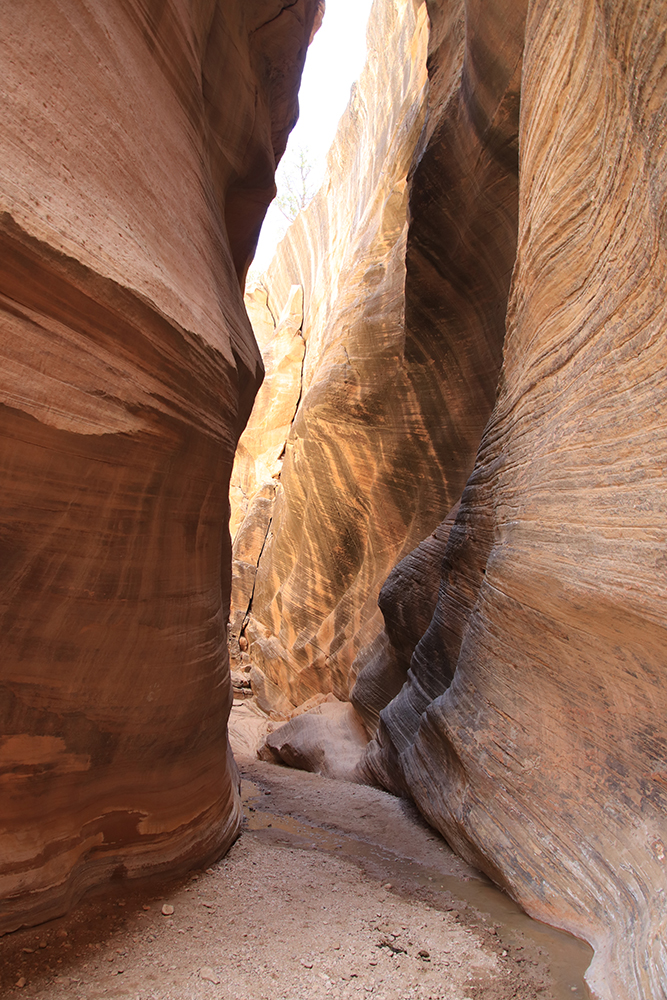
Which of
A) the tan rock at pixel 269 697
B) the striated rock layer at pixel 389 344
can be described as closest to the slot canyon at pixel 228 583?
the striated rock layer at pixel 389 344

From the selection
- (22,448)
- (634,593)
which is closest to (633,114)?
(634,593)

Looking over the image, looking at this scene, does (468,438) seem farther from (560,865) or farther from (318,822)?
(560,865)

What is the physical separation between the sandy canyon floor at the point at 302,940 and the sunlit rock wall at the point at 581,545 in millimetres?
230

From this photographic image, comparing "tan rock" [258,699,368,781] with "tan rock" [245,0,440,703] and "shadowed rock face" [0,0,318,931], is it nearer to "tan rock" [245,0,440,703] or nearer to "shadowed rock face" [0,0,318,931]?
"tan rock" [245,0,440,703]

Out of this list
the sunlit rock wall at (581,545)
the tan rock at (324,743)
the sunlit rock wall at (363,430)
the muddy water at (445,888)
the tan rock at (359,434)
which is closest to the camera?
the muddy water at (445,888)

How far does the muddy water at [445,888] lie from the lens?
2234mm

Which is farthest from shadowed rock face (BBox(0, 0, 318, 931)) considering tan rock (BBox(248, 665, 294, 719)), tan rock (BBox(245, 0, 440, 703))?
tan rock (BBox(248, 665, 294, 719))

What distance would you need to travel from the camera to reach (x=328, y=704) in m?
9.27

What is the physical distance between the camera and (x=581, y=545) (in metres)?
2.78

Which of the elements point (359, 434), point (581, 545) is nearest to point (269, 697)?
point (359, 434)

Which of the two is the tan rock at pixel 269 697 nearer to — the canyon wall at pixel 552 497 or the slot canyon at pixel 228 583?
the canyon wall at pixel 552 497

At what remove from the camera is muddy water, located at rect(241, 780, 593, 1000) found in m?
2.23

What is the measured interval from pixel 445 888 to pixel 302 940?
1037 millimetres

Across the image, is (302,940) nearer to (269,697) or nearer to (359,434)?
(359,434)
